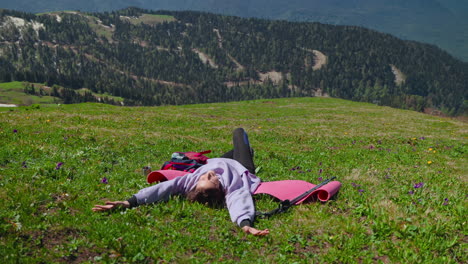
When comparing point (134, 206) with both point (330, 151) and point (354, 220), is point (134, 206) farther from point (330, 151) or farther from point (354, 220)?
point (330, 151)

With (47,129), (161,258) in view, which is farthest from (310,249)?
(47,129)

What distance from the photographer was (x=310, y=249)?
6.60 meters

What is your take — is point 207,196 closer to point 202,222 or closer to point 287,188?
point 202,222

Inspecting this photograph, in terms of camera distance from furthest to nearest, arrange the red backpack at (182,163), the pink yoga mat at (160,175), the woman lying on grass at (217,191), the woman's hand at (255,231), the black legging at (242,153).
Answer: the black legging at (242,153)
the red backpack at (182,163)
the pink yoga mat at (160,175)
the woman lying on grass at (217,191)
the woman's hand at (255,231)

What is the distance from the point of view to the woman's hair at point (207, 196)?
8.48 meters

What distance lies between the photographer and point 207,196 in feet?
27.9

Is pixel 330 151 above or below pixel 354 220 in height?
below

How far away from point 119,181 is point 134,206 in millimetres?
3027

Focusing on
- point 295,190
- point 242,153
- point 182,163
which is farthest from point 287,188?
point 182,163

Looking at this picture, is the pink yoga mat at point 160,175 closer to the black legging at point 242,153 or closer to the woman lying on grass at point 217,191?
the woman lying on grass at point 217,191

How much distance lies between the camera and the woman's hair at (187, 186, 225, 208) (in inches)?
334

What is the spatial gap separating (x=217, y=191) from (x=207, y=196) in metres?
0.32

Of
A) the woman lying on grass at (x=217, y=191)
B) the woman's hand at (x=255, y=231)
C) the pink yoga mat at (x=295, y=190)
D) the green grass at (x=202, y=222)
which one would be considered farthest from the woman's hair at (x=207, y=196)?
the woman's hand at (x=255, y=231)

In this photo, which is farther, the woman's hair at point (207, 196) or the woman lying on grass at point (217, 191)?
the woman's hair at point (207, 196)
